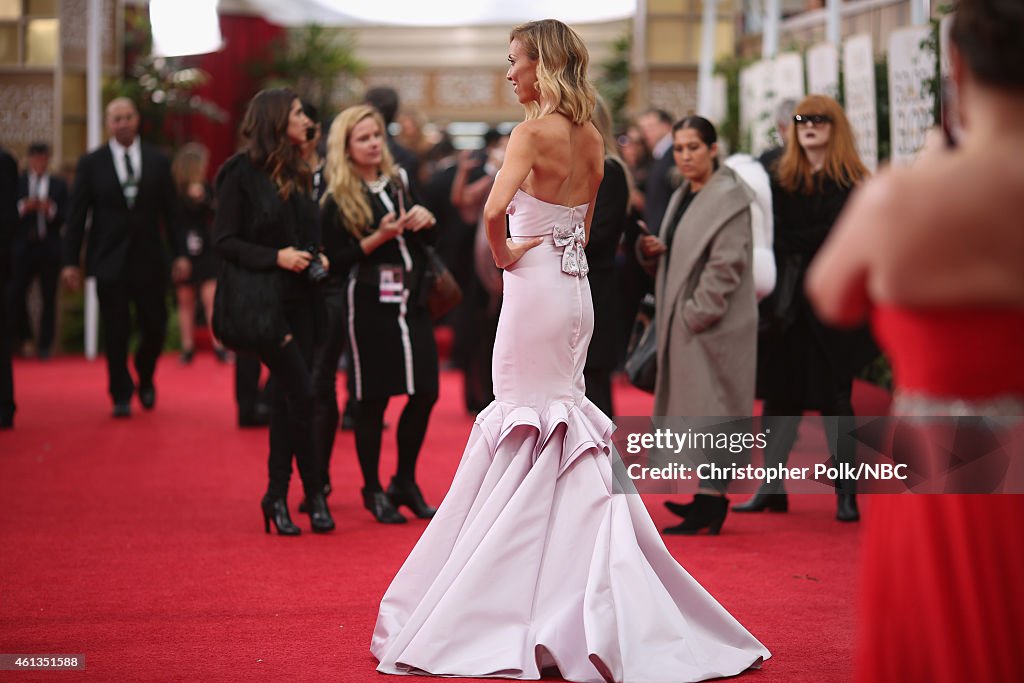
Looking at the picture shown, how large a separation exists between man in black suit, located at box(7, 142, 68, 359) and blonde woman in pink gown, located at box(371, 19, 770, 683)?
8605 millimetres

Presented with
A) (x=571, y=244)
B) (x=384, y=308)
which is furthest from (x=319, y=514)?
(x=571, y=244)

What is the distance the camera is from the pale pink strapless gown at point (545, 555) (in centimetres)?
324

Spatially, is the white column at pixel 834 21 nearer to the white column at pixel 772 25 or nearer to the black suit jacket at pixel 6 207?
the white column at pixel 772 25

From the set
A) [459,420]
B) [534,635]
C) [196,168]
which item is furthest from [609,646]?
[196,168]

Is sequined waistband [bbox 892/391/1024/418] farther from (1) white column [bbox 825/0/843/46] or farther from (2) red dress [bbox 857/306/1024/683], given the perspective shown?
(1) white column [bbox 825/0/843/46]

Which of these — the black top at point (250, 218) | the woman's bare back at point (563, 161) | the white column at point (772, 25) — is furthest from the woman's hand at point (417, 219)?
the white column at point (772, 25)

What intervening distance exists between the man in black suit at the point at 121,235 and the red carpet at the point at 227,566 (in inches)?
37.8

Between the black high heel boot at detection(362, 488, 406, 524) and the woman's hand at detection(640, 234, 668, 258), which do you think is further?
the black high heel boot at detection(362, 488, 406, 524)

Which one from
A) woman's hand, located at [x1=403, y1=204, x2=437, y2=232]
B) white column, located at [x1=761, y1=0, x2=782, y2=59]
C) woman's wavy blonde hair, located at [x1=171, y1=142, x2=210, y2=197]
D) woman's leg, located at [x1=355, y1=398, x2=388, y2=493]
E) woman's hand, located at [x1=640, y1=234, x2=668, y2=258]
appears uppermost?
white column, located at [x1=761, y1=0, x2=782, y2=59]

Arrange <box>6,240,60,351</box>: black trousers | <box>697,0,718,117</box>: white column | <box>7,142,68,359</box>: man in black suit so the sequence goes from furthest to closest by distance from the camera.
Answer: <box>697,0,718,117</box>: white column < <box>6,240,60,351</box>: black trousers < <box>7,142,68,359</box>: man in black suit

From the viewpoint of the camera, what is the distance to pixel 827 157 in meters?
5.42

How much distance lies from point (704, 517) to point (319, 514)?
1.52 m

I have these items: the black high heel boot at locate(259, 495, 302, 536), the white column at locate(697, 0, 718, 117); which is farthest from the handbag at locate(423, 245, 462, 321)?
the white column at locate(697, 0, 718, 117)

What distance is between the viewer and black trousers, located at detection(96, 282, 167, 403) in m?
8.27
